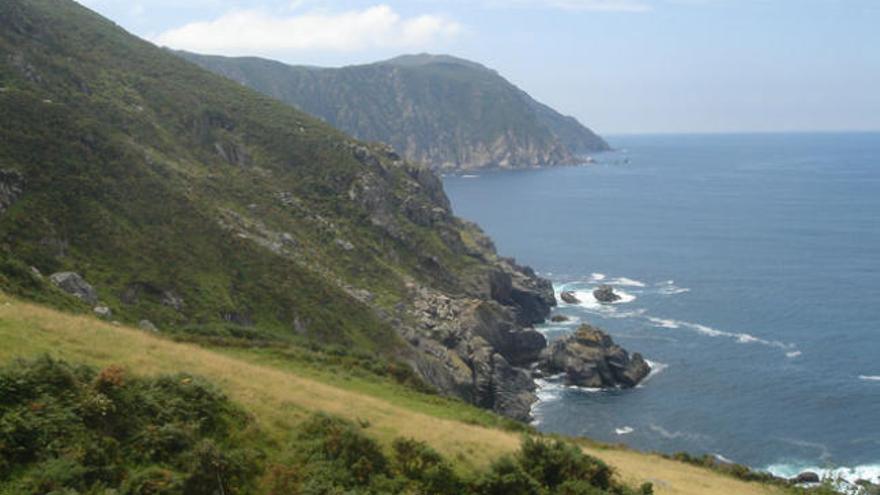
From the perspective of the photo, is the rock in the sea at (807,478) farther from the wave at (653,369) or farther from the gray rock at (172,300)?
the gray rock at (172,300)

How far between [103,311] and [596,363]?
55.8 metres

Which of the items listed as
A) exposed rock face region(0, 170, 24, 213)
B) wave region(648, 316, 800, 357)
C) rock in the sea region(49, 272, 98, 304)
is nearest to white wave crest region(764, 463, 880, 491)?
wave region(648, 316, 800, 357)

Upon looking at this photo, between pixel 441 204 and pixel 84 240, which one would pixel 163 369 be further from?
pixel 441 204

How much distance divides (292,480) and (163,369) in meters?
7.28

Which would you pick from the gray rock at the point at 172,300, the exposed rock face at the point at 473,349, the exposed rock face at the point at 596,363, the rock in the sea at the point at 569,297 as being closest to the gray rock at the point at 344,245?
the exposed rock face at the point at 473,349

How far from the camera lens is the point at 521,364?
93312 mm

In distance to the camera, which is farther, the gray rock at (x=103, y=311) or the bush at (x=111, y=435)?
the gray rock at (x=103, y=311)

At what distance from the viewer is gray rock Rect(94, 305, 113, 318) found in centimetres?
4491

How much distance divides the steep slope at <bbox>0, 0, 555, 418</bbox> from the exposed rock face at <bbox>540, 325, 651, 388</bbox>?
6094mm

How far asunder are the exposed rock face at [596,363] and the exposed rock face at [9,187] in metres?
58.4

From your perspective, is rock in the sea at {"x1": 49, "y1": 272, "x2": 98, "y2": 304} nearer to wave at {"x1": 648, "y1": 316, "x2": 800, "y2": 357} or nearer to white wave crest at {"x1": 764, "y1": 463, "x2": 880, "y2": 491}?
white wave crest at {"x1": 764, "y1": 463, "x2": 880, "y2": 491}

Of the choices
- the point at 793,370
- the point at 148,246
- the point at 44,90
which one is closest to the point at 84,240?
the point at 148,246

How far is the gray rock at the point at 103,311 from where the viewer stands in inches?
1768

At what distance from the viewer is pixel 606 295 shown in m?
119
